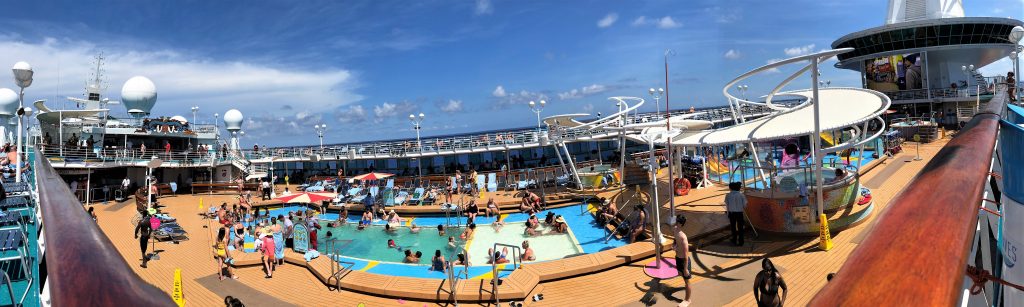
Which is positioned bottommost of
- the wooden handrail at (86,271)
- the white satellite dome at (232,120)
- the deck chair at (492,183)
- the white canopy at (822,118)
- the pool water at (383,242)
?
the pool water at (383,242)

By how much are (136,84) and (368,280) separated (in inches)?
1203

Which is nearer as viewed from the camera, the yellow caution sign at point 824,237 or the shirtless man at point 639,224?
the yellow caution sign at point 824,237

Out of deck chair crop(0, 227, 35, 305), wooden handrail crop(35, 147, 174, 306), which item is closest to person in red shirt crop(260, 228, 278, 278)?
deck chair crop(0, 227, 35, 305)

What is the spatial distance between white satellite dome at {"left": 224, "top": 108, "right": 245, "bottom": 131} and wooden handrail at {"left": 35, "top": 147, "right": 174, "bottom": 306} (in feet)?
127

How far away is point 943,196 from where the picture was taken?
34.4 inches

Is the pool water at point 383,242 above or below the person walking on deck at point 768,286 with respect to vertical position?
below

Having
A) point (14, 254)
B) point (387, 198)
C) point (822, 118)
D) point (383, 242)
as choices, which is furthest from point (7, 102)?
point (822, 118)

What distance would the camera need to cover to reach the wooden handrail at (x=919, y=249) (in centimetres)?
55

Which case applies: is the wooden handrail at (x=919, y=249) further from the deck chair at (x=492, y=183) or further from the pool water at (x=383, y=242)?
the deck chair at (x=492, y=183)

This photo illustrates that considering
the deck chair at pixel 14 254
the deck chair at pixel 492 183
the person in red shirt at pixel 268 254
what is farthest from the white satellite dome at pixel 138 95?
the deck chair at pixel 14 254

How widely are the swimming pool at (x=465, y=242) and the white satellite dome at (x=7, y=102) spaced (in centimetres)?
2345

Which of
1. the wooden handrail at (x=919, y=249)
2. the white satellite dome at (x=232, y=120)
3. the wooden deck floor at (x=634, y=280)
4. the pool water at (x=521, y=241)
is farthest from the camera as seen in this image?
the white satellite dome at (x=232, y=120)

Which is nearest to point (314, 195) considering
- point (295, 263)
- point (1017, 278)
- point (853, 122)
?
point (295, 263)

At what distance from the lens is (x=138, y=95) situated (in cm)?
2912
